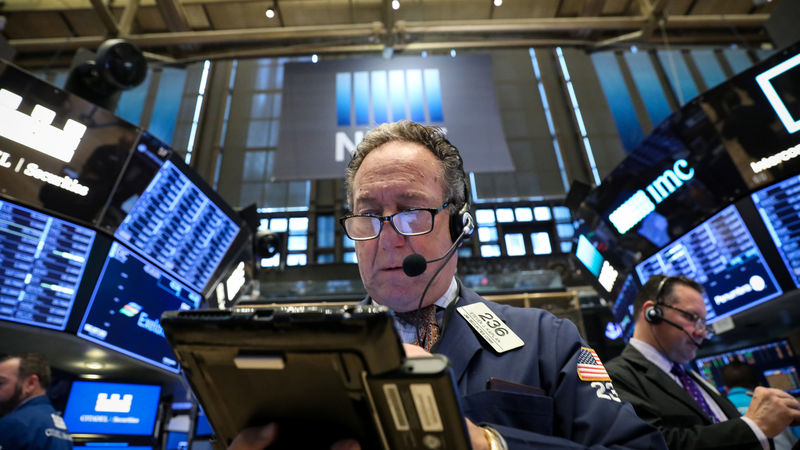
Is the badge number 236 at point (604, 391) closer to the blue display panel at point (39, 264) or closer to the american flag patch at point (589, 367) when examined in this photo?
the american flag patch at point (589, 367)

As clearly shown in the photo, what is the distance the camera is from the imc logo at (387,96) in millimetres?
5094

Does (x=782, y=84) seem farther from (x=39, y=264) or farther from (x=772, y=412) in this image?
(x=39, y=264)

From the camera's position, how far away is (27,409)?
9.05ft

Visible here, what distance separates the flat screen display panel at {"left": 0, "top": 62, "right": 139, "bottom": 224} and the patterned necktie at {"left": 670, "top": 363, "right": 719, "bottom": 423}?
343 centimetres

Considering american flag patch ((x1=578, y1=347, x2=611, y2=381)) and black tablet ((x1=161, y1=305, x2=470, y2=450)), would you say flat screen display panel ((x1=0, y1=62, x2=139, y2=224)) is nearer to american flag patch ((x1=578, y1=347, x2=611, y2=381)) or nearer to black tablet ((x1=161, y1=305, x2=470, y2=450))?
black tablet ((x1=161, y1=305, x2=470, y2=450))

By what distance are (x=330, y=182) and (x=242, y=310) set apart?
37.5 ft

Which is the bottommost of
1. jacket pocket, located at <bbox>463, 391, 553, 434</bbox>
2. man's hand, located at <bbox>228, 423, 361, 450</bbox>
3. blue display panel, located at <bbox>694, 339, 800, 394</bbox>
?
man's hand, located at <bbox>228, 423, 361, 450</bbox>

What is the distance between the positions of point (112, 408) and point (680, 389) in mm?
3947

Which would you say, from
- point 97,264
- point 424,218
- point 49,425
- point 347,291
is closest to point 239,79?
point 347,291

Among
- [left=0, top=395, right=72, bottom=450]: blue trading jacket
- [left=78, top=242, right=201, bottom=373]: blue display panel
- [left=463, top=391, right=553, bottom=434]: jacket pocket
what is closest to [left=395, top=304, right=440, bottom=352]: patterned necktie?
[left=463, top=391, right=553, bottom=434]: jacket pocket

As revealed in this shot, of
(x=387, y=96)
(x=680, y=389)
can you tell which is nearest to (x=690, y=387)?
(x=680, y=389)

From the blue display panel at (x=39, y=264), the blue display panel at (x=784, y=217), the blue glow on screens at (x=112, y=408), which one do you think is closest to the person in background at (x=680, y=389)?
the blue display panel at (x=784, y=217)

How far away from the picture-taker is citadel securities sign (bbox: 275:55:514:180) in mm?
4797

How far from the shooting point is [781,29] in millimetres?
3879
